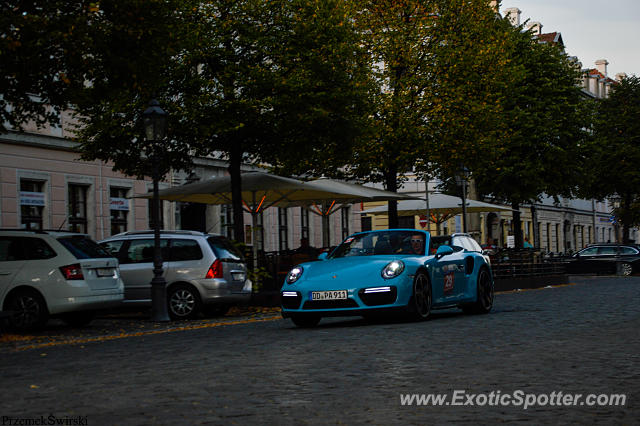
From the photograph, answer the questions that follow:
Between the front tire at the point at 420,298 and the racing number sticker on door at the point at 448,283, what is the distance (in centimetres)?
60

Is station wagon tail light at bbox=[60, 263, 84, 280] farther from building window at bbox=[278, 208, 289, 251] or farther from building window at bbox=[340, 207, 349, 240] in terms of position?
building window at bbox=[340, 207, 349, 240]

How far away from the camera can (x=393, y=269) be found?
1531 cm

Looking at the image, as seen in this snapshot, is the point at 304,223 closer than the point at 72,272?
No

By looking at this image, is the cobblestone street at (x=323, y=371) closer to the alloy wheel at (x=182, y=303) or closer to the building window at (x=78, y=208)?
the alloy wheel at (x=182, y=303)

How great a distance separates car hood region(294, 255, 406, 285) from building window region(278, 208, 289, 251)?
3014 centimetres

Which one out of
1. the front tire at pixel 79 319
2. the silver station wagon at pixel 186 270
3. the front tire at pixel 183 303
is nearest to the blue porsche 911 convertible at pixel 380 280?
the silver station wagon at pixel 186 270

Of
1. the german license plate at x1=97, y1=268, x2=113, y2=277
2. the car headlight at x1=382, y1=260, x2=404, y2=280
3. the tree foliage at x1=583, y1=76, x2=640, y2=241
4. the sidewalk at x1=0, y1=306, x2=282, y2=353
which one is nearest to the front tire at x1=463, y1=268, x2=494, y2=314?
the car headlight at x1=382, y1=260, x2=404, y2=280

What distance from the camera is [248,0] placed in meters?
24.4

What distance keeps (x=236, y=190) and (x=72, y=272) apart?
26.1ft

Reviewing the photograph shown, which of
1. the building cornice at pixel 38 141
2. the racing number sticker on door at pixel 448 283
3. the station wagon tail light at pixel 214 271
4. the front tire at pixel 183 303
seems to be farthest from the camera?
the building cornice at pixel 38 141

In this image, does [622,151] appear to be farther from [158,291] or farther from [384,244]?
[384,244]

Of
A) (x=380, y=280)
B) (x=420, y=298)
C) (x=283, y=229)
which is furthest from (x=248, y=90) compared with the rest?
(x=283, y=229)

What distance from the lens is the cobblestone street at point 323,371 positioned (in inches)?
283

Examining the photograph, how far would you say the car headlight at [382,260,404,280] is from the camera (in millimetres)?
15242
